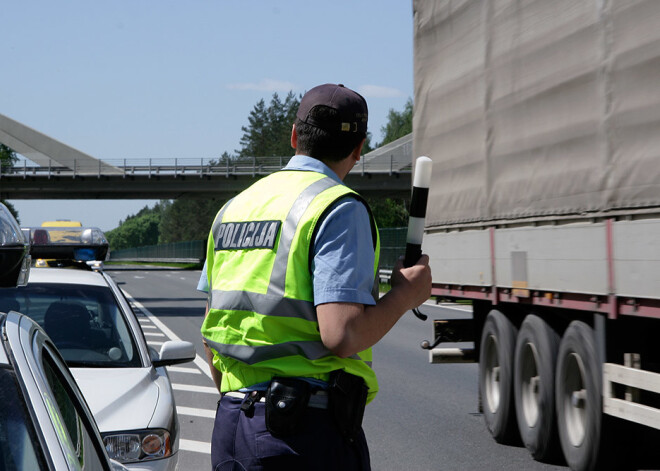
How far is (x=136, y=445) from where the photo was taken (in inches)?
224

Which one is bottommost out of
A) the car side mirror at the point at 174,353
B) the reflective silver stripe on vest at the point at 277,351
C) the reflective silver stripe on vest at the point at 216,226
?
the car side mirror at the point at 174,353

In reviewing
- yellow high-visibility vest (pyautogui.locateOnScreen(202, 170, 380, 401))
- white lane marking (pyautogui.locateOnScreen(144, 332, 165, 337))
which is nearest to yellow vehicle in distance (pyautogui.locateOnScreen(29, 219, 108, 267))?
white lane marking (pyautogui.locateOnScreen(144, 332, 165, 337))

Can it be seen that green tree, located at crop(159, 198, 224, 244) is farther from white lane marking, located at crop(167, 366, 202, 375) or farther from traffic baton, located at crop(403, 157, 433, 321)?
traffic baton, located at crop(403, 157, 433, 321)

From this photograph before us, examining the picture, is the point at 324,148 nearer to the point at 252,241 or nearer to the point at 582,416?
the point at 252,241

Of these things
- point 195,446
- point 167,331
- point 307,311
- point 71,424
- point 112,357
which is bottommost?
point 195,446

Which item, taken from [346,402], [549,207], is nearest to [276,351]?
[346,402]

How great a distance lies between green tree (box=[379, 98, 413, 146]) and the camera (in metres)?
140

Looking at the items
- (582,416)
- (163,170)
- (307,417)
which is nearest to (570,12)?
(582,416)

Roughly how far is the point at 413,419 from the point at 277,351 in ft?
25.7

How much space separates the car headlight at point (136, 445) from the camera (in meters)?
5.62

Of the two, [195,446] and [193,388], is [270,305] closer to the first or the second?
[195,446]

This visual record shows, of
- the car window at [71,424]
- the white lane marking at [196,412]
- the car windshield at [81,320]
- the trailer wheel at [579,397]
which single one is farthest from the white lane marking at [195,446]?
the car window at [71,424]

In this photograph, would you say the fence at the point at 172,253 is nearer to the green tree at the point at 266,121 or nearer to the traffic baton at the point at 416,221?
the green tree at the point at 266,121

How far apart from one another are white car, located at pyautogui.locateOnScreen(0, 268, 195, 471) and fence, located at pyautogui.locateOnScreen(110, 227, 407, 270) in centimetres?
2954
